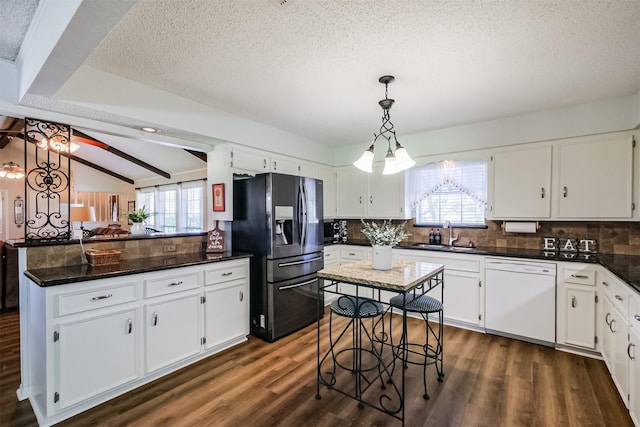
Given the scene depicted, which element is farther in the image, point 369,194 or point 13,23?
point 369,194

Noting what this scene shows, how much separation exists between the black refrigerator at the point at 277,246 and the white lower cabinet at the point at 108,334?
19.7 inches

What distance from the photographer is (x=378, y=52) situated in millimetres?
1989

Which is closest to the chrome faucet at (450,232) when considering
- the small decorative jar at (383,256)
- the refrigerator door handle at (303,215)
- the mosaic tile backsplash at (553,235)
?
the mosaic tile backsplash at (553,235)

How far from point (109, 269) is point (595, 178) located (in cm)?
444

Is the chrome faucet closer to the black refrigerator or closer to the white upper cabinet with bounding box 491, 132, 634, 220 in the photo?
the white upper cabinet with bounding box 491, 132, 634, 220

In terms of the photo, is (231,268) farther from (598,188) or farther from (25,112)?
(598,188)

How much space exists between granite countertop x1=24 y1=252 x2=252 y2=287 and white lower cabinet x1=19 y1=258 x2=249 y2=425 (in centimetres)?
5

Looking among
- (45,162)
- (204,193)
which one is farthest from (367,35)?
(204,193)

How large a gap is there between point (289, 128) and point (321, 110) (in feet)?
2.56

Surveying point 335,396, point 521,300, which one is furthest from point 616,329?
point 335,396

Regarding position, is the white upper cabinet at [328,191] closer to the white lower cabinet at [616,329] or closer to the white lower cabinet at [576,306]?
the white lower cabinet at [576,306]

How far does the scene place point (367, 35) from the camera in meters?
1.80

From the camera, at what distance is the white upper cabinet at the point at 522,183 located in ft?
10.3

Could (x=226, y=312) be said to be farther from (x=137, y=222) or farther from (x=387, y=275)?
(x=387, y=275)
